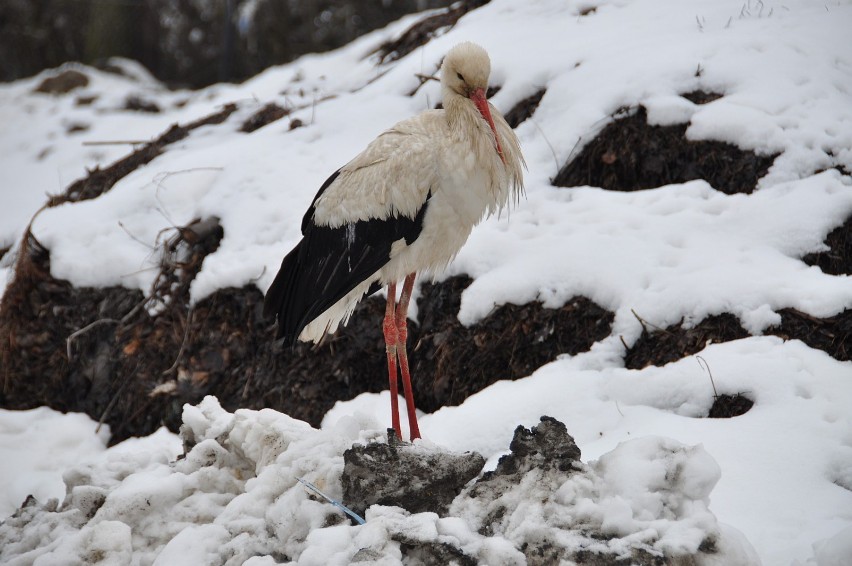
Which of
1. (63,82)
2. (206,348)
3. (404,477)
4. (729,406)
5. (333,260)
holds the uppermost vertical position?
(333,260)

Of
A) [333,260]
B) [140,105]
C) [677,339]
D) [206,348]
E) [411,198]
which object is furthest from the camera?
[140,105]

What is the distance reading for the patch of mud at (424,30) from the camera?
22.5 ft

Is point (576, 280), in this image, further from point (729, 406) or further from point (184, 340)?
point (184, 340)

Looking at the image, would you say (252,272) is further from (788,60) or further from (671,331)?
(788,60)

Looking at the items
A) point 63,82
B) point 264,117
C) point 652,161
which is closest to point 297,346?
point 652,161

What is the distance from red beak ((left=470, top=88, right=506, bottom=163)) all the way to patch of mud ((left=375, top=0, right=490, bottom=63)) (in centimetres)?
344

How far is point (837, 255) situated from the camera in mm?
3773

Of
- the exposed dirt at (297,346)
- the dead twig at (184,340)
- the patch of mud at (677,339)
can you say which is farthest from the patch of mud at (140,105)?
the patch of mud at (677,339)

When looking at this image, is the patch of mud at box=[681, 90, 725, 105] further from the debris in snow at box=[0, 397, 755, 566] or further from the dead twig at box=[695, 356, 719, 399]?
the debris in snow at box=[0, 397, 755, 566]

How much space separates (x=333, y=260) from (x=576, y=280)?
135 centimetres

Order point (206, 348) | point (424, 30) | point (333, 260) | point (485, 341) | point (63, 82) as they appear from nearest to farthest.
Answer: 1. point (333, 260)
2. point (485, 341)
3. point (206, 348)
4. point (424, 30)
5. point (63, 82)

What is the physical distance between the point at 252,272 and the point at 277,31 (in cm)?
959

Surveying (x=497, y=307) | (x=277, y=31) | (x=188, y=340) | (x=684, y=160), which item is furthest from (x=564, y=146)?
(x=277, y=31)

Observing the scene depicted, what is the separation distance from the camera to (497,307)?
4.21m
